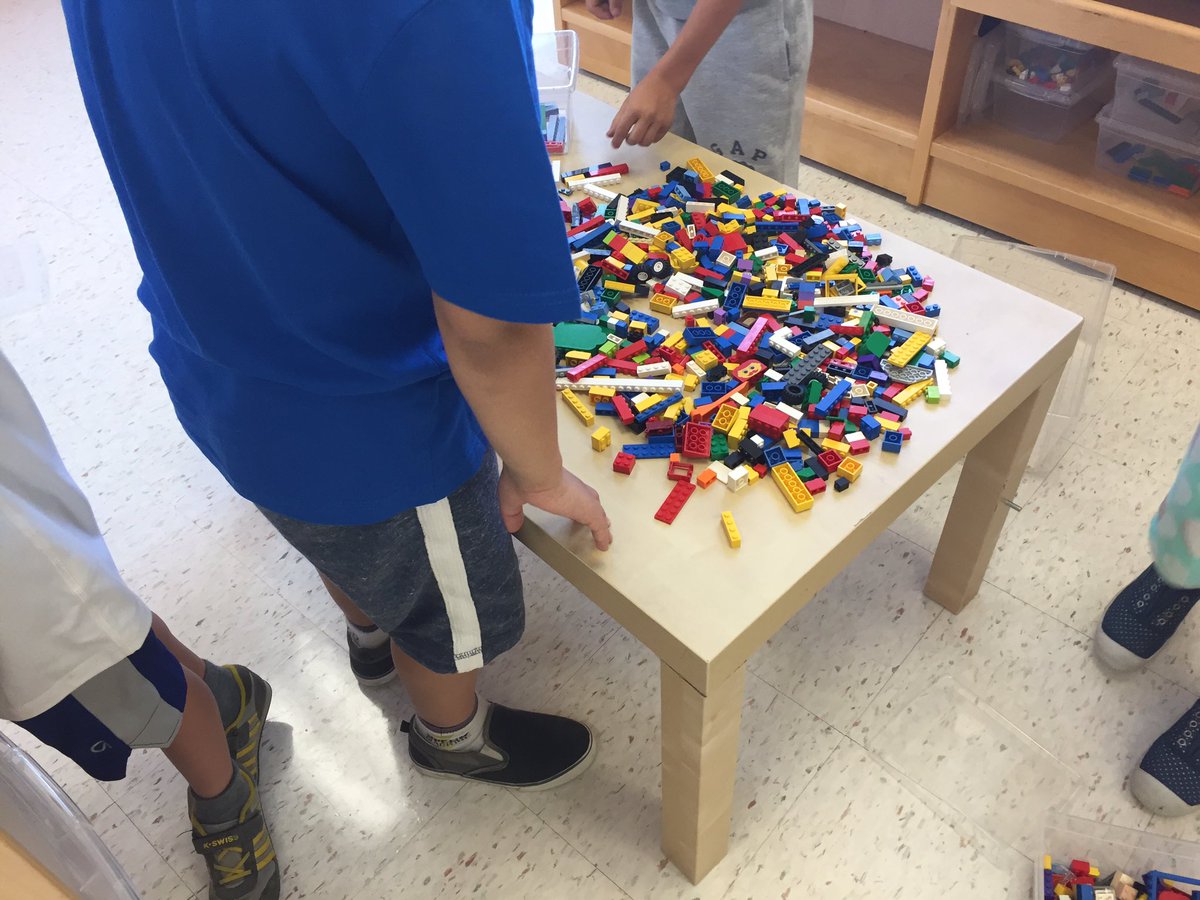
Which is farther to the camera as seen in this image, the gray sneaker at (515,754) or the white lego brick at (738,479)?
the gray sneaker at (515,754)

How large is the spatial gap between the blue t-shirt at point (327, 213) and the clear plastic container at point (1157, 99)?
158cm

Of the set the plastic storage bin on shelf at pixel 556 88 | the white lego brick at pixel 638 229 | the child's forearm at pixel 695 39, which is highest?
the child's forearm at pixel 695 39

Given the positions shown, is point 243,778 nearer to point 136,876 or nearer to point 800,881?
point 136,876

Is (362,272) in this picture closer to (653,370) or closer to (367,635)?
(653,370)

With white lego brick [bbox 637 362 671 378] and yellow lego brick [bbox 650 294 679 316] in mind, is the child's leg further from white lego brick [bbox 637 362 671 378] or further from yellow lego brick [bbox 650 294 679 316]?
white lego brick [bbox 637 362 671 378]

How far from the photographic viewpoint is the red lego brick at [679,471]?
2.75 ft

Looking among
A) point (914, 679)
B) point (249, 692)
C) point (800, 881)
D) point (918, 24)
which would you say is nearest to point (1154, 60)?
point (918, 24)

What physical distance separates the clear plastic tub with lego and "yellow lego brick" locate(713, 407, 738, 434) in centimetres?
141

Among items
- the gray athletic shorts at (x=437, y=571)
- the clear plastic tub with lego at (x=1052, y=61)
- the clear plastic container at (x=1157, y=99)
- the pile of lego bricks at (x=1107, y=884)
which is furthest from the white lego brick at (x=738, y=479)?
the clear plastic tub with lego at (x=1052, y=61)

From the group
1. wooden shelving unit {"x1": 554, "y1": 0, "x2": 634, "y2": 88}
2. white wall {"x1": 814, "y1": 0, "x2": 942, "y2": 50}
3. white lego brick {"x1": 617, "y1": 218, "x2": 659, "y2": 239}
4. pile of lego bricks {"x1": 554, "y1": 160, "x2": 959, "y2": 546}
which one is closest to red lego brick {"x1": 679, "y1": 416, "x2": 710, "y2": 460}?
pile of lego bricks {"x1": 554, "y1": 160, "x2": 959, "y2": 546}

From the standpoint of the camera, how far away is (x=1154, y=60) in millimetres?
1517

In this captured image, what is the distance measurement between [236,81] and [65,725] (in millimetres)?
631

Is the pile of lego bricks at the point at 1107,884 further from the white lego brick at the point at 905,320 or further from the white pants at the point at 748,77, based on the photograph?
the white pants at the point at 748,77

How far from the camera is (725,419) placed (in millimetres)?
879
